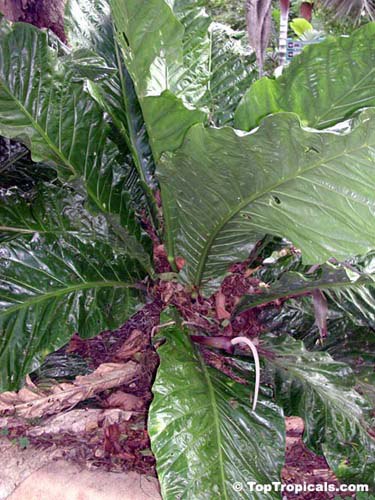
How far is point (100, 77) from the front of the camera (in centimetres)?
155

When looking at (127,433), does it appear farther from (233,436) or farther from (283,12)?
(283,12)

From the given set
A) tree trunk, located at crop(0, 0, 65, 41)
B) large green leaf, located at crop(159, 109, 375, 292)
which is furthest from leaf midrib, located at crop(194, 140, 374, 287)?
tree trunk, located at crop(0, 0, 65, 41)

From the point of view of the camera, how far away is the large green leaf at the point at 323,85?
1.12m

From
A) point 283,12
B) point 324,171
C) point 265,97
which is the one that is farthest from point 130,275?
point 283,12

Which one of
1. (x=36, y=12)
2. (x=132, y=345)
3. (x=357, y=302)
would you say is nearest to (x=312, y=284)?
(x=357, y=302)

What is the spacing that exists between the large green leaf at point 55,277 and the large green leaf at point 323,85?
20.9 inches

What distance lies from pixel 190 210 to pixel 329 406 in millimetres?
603

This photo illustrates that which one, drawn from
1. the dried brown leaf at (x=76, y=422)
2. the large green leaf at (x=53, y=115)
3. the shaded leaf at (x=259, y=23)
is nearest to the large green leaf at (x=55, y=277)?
the large green leaf at (x=53, y=115)

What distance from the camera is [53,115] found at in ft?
4.28

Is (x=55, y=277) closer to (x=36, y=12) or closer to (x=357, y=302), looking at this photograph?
(x=357, y=302)

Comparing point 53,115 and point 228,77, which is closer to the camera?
point 53,115

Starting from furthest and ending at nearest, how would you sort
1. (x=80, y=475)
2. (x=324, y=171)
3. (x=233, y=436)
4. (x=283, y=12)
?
(x=283, y=12) → (x=80, y=475) → (x=233, y=436) → (x=324, y=171)

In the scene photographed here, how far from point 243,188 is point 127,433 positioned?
849 mm

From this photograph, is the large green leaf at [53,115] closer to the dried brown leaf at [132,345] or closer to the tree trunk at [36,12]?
the dried brown leaf at [132,345]
